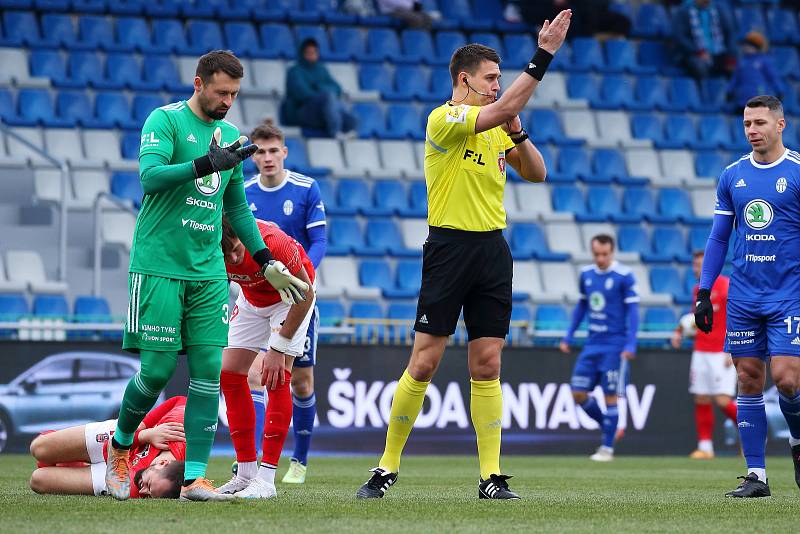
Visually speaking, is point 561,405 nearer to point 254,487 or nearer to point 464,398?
point 464,398

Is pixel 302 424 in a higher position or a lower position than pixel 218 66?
lower

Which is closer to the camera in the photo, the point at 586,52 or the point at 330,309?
the point at 330,309

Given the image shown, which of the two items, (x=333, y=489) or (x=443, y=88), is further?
(x=443, y=88)

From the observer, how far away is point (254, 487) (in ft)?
23.5

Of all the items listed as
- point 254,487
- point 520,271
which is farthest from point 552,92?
point 254,487

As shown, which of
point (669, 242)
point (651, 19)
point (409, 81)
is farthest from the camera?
point (651, 19)

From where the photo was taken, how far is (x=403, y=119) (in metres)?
19.7

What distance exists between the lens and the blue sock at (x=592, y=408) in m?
14.4

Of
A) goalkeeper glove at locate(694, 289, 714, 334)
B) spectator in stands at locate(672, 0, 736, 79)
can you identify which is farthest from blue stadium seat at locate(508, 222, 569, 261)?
goalkeeper glove at locate(694, 289, 714, 334)

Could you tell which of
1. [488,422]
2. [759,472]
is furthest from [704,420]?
[488,422]

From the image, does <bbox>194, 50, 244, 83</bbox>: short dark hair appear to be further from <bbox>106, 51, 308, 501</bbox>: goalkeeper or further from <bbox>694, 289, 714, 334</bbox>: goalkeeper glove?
<bbox>694, 289, 714, 334</bbox>: goalkeeper glove

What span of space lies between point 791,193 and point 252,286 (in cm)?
324

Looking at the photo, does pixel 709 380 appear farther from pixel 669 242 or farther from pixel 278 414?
→ pixel 278 414

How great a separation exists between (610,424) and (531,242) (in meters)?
4.70
